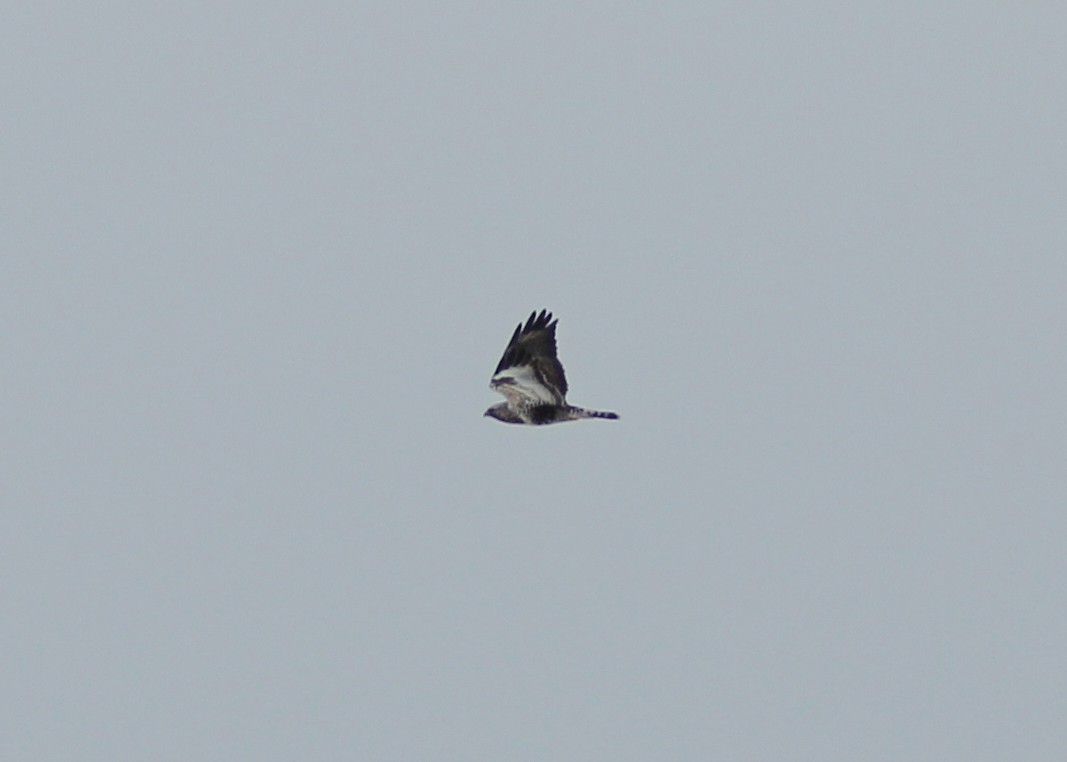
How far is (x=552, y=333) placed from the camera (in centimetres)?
3164

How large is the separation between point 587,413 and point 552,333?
5.84 feet

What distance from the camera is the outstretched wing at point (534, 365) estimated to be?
3156cm

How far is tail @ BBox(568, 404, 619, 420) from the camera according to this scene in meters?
31.2

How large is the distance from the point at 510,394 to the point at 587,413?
1784mm

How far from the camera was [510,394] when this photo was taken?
3216 cm

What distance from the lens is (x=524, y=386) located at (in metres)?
31.9

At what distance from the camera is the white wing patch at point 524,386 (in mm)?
31781

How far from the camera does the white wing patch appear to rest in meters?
31.8

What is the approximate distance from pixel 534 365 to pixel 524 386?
0.52 meters

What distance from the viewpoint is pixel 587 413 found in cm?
3138

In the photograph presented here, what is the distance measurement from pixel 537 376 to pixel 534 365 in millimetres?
232

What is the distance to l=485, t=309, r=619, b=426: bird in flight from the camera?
31562 mm

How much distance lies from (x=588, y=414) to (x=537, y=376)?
133cm
